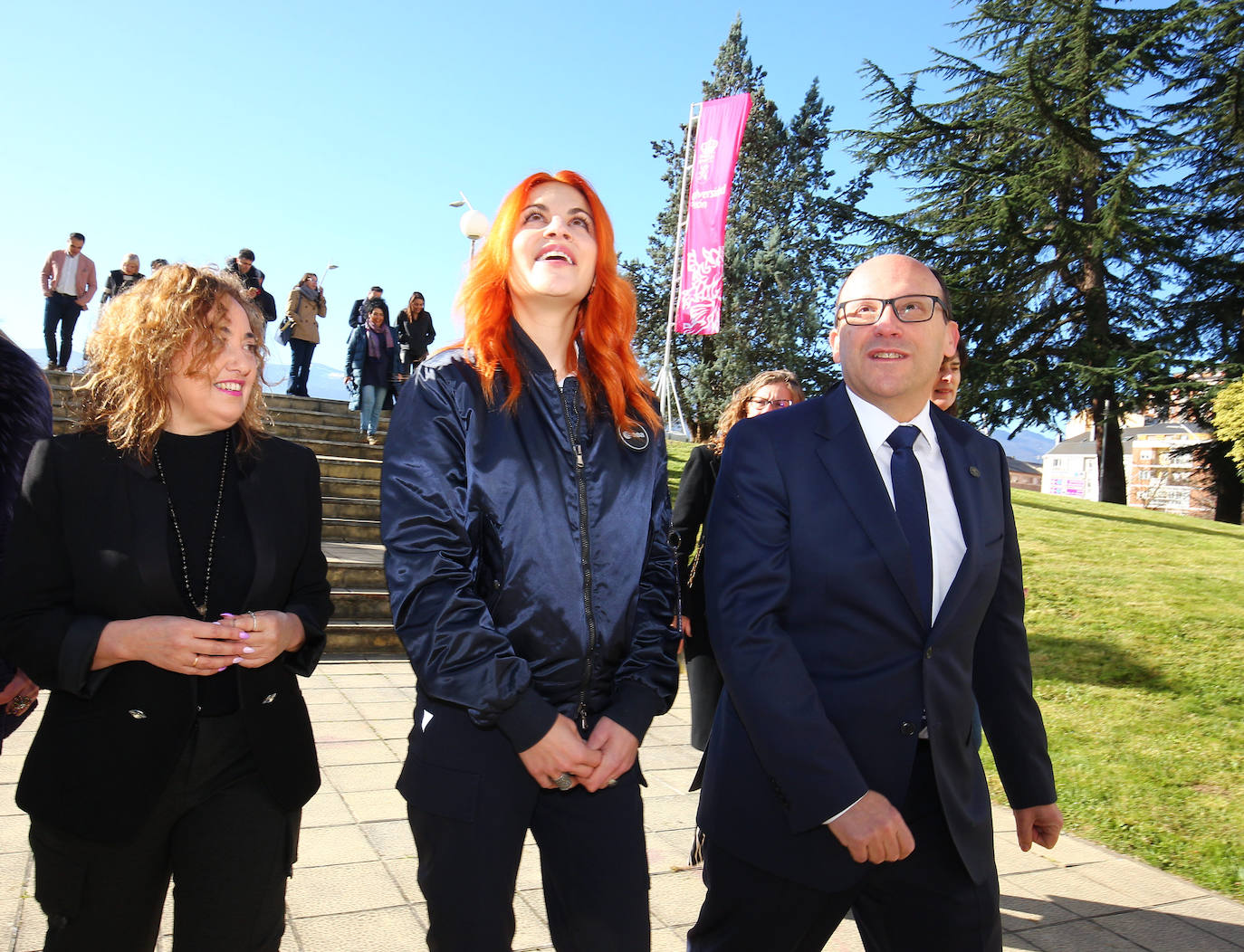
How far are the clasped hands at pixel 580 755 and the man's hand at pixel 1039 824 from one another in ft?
3.26

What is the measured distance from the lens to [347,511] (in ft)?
33.3

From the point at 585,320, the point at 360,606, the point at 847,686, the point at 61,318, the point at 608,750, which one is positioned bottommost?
the point at 360,606

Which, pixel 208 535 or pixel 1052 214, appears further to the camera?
pixel 1052 214

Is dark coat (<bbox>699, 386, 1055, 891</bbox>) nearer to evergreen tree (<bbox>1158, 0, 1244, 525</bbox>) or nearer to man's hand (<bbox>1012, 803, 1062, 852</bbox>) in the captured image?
man's hand (<bbox>1012, 803, 1062, 852</bbox>)

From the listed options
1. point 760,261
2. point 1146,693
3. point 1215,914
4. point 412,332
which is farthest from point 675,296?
point 1215,914

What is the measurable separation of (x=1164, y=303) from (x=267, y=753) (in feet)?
87.4

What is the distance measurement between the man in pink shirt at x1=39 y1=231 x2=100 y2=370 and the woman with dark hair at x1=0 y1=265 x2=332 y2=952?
12.0m

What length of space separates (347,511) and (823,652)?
29.5ft

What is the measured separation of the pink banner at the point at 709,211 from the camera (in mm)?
18016

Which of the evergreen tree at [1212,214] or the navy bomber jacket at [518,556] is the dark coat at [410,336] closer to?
the navy bomber jacket at [518,556]

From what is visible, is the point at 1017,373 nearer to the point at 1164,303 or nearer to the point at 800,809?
the point at 1164,303

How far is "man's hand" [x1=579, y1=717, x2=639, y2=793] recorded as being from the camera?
1.79 meters

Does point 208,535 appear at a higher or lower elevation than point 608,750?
higher

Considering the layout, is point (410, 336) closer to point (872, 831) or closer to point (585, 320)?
point (585, 320)
